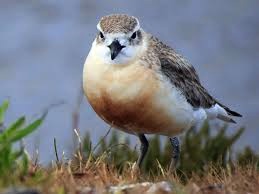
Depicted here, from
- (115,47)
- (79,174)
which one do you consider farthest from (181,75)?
(79,174)

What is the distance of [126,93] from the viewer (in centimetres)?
763

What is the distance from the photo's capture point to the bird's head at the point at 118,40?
762 cm

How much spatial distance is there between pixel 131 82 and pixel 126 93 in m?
0.09

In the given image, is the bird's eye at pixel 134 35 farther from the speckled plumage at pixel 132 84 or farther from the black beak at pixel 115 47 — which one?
the black beak at pixel 115 47

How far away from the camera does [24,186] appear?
18.0 feet

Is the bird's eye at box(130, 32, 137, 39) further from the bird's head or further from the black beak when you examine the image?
the black beak

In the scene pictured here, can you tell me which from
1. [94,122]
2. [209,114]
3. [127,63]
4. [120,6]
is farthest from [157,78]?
[120,6]

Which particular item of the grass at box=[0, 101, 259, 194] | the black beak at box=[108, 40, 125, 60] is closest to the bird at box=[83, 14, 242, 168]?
the black beak at box=[108, 40, 125, 60]

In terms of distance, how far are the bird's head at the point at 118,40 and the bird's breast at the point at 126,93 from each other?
0.26 feet

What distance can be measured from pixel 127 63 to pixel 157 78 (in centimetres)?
27

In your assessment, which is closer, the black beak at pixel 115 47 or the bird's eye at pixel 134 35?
the black beak at pixel 115 47

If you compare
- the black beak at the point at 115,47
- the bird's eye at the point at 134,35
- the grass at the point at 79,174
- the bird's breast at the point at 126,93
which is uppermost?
the bird's eye at the point at 134,35

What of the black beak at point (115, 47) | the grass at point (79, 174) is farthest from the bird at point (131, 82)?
the grass at point (79, 174)

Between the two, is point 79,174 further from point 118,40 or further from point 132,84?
point 118,40
